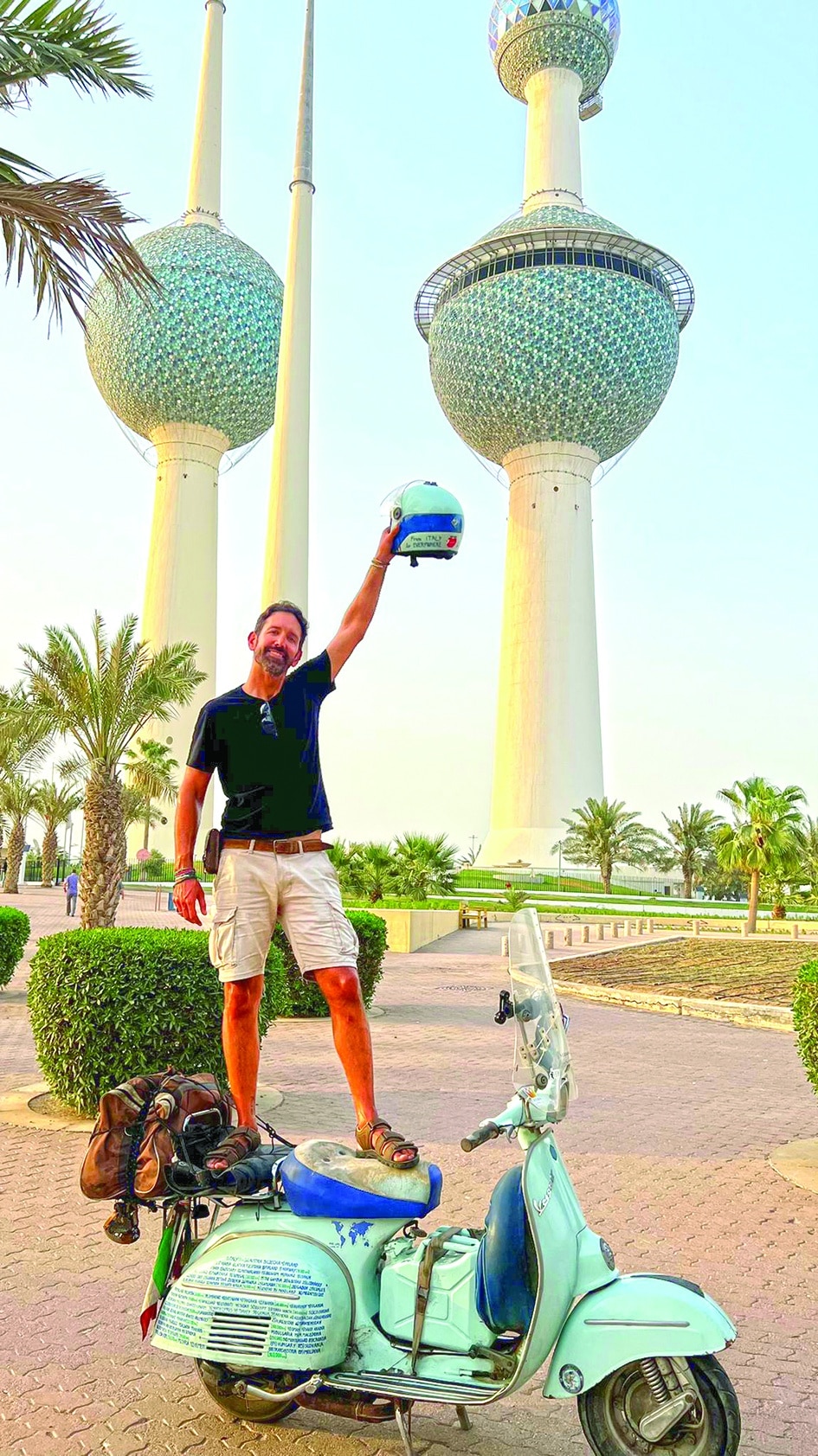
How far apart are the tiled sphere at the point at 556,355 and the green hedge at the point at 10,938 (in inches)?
2053

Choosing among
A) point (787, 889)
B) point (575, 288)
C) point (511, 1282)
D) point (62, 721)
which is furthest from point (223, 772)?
point (575, 288)

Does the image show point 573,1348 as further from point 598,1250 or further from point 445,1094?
point 445,1094

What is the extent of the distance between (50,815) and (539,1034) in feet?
161

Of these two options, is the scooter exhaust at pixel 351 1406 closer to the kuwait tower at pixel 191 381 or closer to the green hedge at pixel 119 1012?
the green hedge at pixel 119 1012

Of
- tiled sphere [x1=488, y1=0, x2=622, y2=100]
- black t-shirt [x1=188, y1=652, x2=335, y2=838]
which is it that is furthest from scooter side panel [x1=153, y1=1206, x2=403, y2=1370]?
tiled sphere [x1=488, y1=0, x2=622, y2=100]

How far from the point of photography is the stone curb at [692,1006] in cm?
1220

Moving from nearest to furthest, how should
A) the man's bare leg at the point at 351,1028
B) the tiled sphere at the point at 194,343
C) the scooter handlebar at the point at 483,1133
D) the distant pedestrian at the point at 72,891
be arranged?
the scooter handlebar at the point at 483,1133 → the man's bare leg at the point at 351,1028 → the distant pedestrian at the point at 72,891 → the tiled sphere at the point at 194,343

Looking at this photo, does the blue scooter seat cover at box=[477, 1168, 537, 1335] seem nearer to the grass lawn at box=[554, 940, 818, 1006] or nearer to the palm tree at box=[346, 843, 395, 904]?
the grass lawn at box=[554, 940, 818, 1006]

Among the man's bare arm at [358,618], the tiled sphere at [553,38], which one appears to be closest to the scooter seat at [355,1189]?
the man's bare arm at [358,618]

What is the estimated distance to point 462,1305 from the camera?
2658mm

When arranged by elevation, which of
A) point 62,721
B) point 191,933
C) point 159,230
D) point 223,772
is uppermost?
point 159,230

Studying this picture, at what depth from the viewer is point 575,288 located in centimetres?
6056

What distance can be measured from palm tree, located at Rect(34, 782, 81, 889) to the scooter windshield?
158 feet

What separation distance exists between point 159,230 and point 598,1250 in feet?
246
